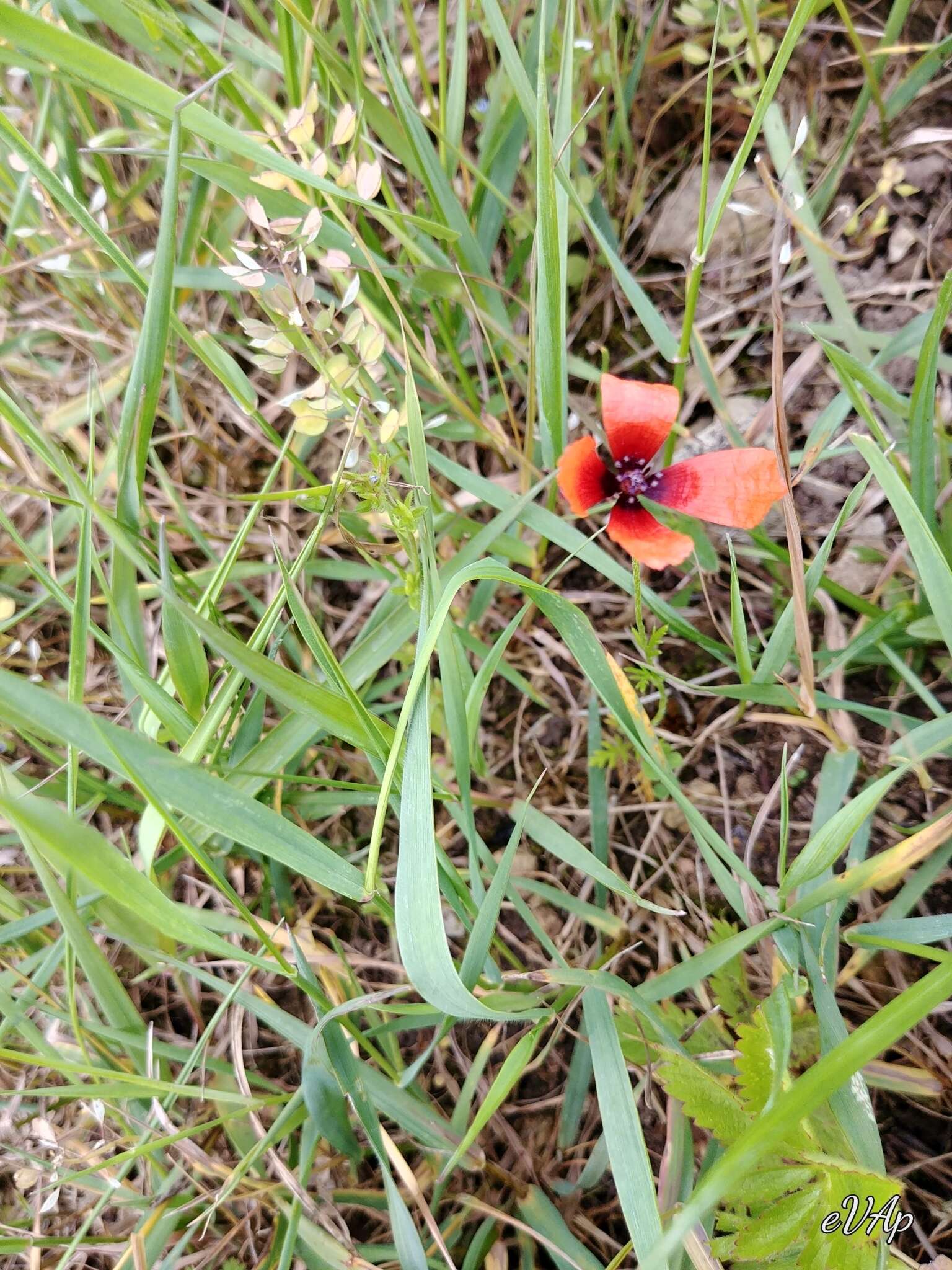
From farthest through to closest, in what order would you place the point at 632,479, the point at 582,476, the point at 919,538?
the point at 632,479, the point at 582,476, the point at 919,538

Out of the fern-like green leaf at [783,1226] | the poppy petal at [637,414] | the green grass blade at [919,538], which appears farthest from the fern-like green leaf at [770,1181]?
the poppy petal at [637,414]

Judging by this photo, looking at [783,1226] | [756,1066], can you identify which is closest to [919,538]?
[756,1066]

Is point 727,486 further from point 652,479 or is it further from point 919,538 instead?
point 919,538

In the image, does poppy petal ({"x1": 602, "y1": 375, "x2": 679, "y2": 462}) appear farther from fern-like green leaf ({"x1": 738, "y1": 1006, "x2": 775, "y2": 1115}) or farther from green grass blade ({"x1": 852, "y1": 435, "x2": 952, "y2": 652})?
fern-like green leaf ({"x1": 738, "y1": 1006, "x2": 775, "y2": 1115})

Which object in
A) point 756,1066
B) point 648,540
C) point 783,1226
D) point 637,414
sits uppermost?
point 637,414

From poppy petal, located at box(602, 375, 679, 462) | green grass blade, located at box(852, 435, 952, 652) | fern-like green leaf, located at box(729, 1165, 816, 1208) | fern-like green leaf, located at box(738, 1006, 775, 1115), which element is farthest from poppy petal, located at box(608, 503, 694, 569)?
fern-like green leaf, located at box(729, 1165, 816, 1208)

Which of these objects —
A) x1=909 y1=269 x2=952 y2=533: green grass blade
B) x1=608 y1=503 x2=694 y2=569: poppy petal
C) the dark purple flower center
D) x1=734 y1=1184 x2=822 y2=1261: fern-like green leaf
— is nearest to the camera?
x1=734 y1=1184 x2=822 y2=1261: fern-like green leaf

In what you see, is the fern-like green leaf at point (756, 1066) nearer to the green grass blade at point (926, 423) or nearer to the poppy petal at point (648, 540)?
the poppy petal at point (648, 540)

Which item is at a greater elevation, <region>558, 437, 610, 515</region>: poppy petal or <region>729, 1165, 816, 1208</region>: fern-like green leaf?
<region>558, 437, 610, 515</region>: poppy petal
